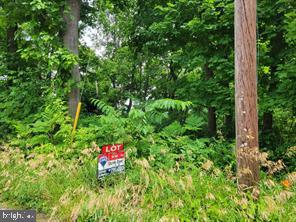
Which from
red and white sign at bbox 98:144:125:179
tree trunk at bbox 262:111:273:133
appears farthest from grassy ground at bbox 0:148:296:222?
tree trunk at bbox 262:111:273:133

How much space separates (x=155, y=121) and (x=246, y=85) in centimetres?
243

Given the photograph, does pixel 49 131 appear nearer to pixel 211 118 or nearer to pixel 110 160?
pixel 110 160

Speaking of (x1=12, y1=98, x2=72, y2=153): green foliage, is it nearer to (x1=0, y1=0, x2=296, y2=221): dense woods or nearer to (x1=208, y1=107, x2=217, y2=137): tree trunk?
(x1=0, y1=0, x2=296, y2=221): dense woods

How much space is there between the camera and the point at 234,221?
3006mm

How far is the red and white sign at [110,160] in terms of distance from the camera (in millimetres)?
3863

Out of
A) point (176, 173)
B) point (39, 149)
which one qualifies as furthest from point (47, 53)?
point (176, 173)

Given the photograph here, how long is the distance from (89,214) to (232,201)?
170cm

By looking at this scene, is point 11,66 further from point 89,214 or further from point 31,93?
point 89,214

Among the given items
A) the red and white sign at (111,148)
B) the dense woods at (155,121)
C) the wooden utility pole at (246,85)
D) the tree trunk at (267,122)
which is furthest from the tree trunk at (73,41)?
the tree trunk at (267,122)

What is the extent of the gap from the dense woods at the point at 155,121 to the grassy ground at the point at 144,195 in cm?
2

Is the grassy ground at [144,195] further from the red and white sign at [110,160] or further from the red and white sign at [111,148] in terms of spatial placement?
the red and white sign at [111,148]

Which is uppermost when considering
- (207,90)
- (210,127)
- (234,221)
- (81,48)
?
(81,48)

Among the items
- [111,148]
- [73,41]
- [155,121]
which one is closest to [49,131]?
[73,41]

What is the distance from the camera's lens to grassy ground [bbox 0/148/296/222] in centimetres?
313
